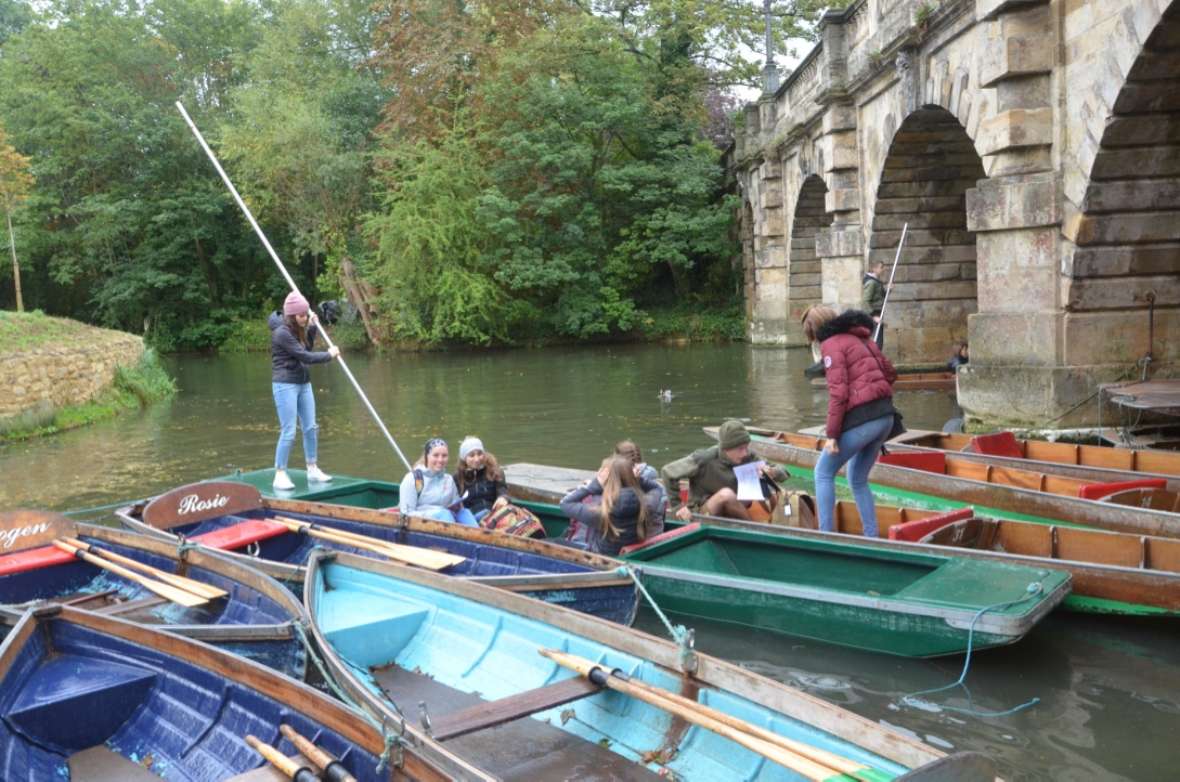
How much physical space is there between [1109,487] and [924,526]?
142 centimetres

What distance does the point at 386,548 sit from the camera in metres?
5.98

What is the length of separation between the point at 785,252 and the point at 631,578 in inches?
774

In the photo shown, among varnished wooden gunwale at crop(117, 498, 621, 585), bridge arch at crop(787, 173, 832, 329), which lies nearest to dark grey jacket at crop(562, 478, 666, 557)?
varnished wooden gunwale at crop(117, 498, 621, 585)

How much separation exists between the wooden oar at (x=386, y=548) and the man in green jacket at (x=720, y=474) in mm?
1584

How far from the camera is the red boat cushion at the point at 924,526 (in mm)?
5781

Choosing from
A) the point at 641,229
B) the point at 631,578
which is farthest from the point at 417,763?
the point at 641,229

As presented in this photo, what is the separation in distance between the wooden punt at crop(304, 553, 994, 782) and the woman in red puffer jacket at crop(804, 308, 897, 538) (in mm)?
2444

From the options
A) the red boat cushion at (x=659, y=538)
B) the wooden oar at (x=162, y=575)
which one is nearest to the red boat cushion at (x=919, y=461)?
the red boat cushion at (x=659, y=538)

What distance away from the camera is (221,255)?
122 feet

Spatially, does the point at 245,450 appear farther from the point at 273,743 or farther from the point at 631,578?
the point at 273,743

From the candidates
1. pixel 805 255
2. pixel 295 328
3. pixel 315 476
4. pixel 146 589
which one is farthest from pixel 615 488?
pixel 805 255

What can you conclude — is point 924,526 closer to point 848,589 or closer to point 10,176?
point 848,589

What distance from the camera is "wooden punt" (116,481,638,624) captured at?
5078 millimetres

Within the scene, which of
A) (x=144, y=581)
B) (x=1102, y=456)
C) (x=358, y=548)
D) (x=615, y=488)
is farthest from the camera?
(x=1102, y=456)
